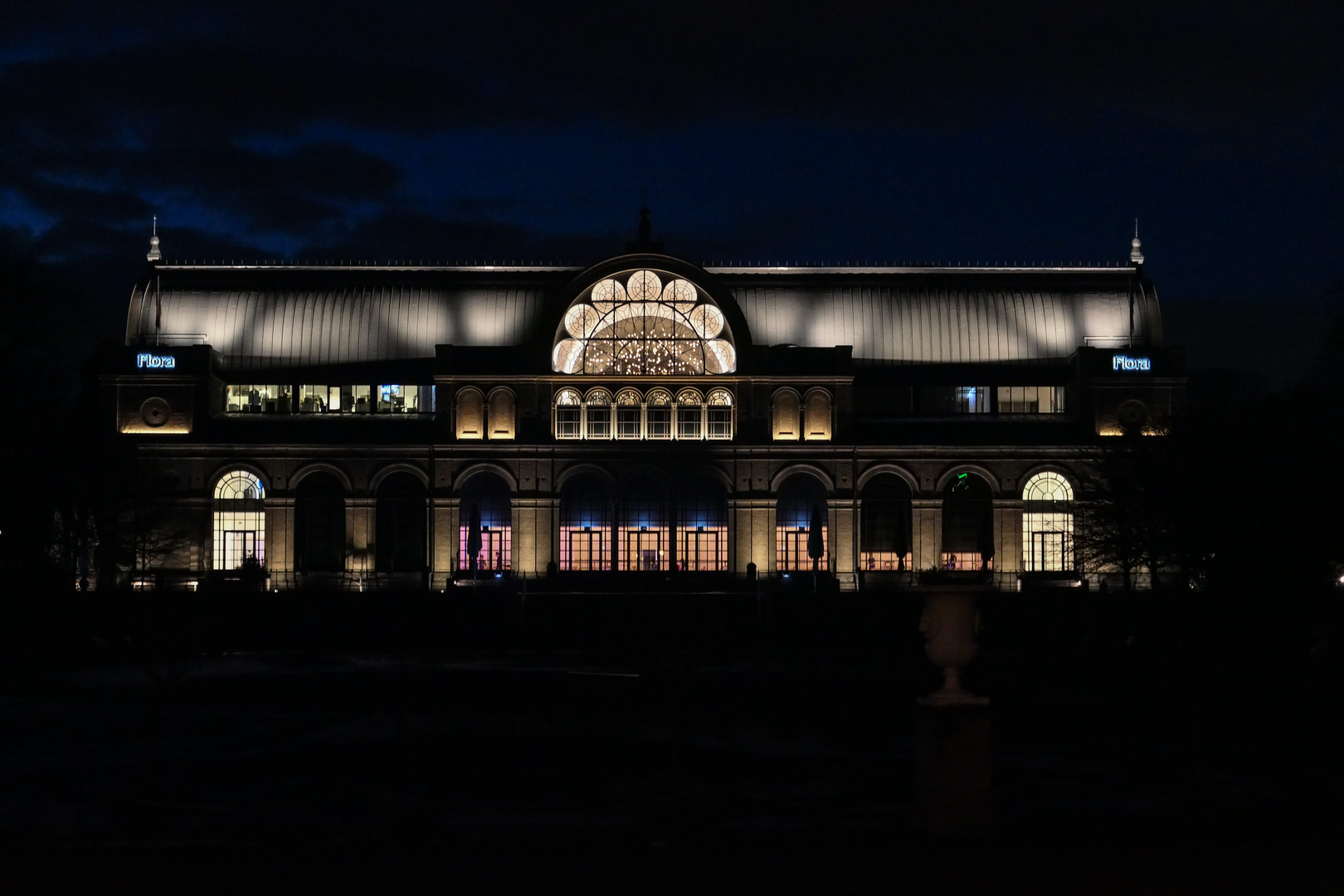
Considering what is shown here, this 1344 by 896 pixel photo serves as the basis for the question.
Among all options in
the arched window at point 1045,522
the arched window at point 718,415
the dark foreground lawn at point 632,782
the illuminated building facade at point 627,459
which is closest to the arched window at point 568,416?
the illuminated building facade at point 627,459

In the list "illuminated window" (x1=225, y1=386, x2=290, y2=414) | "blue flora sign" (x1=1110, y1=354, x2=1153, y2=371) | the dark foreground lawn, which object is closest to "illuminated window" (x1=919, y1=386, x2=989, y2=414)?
"blue flora sign" (x1=1110, y1=354, x2=1153, y2=371)

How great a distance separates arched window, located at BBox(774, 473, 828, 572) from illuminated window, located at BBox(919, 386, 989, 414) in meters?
7.72

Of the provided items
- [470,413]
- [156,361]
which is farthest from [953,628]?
[156,361]

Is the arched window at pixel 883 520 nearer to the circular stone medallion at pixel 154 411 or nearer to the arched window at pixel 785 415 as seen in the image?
the arched window at pixel 785 415

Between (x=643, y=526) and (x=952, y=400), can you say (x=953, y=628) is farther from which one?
(x=952, y=400)

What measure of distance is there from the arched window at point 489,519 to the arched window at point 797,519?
12573mm

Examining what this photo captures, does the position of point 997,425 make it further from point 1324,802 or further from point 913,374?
point 1324,802

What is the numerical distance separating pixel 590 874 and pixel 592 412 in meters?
60.6

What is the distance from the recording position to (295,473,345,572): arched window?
76875 mm

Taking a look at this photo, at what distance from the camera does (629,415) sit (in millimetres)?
77125

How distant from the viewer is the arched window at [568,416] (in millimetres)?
77125

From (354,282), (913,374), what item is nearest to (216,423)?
(354,282)

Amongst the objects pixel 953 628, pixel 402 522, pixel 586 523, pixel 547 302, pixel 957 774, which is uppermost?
pixel 547 302

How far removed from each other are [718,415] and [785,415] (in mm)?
3158
